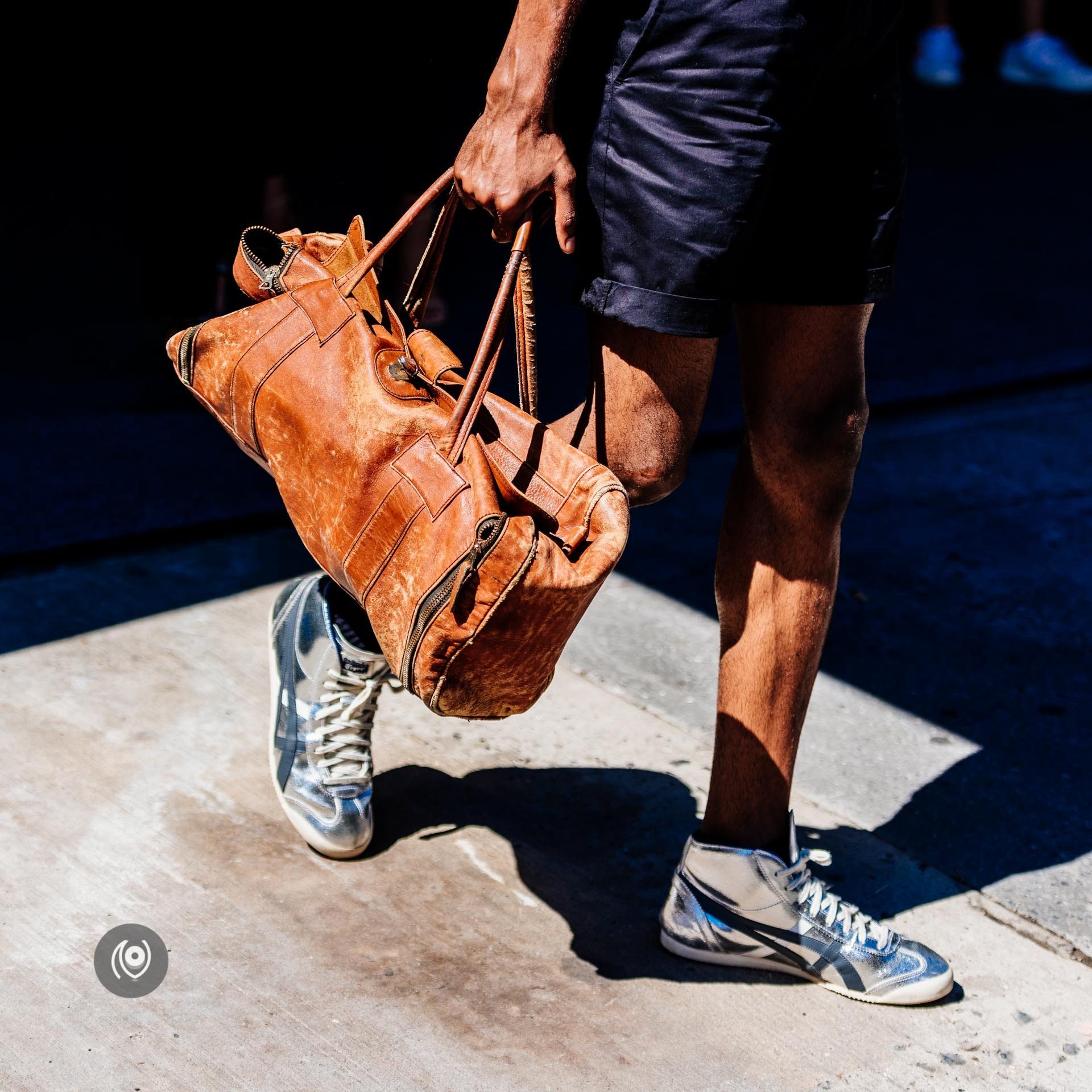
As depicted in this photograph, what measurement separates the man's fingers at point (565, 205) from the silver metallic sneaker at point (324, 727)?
32.7 inches

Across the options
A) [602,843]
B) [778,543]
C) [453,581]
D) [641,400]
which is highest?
[641,400]

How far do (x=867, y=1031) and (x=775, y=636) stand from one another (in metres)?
0.60

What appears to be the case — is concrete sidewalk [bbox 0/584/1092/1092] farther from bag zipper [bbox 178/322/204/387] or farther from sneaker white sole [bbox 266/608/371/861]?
bag zipper [bbox 178/322/204/387]

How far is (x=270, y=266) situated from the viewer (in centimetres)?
218

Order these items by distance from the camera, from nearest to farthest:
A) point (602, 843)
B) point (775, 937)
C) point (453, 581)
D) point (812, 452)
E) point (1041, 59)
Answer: point (453, 581)
point (812, 452)
point (775, 937)
point (602, 843)
point (1041, 59)

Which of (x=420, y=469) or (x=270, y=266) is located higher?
(x=270, y=266)

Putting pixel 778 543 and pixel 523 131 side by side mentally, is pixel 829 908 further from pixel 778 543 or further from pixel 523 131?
pixel 523 131

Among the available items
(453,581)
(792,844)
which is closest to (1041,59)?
(792,844)

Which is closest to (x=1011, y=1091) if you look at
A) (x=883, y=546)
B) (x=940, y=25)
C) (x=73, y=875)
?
(x=73, y=875)

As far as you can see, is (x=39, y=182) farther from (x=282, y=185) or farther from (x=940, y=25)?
(x=940, y=25)

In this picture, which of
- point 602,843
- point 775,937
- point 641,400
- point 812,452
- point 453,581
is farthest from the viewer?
point 602,843

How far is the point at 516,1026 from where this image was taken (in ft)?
6.68

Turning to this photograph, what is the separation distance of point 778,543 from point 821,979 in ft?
2.24

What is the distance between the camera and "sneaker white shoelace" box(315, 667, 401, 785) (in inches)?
94.5
